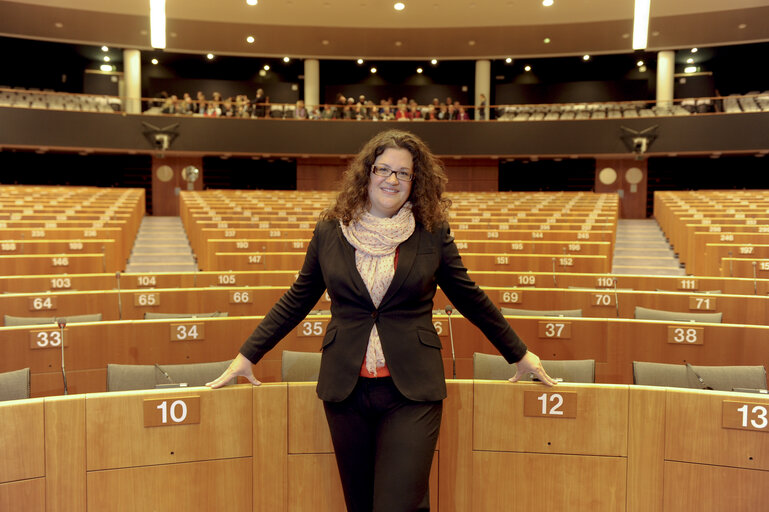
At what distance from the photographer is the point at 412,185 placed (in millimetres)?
1661

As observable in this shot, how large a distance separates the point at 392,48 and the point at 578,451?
50.6 ft

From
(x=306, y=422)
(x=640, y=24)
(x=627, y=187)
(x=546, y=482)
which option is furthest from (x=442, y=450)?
(x=627, y=187)

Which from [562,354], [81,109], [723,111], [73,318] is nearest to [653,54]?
[723,111]

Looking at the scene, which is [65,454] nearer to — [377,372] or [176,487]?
[176,487]

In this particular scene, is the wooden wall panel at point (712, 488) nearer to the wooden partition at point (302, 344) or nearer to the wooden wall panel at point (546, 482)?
the wooden wall panel at point (546, 482)

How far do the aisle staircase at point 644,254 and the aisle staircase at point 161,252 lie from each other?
18.0 ft

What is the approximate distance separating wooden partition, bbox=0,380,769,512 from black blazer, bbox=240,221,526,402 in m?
0.28

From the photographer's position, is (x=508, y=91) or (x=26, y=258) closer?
(x=26, y=258)

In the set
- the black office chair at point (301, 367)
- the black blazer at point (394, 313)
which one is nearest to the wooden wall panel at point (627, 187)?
the black office chair at point (301, 367)

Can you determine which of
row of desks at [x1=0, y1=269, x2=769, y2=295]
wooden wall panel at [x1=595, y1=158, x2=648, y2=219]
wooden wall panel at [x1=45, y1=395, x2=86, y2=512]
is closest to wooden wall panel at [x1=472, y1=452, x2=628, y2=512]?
wooden wall panel at [x1=45, y1=395, x2=86, y2=512]

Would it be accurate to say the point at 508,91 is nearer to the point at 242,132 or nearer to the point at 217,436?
the point at 242,132

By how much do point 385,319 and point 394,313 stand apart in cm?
3

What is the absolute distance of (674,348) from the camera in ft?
10.8

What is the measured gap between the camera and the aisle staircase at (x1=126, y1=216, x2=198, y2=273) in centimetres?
730
